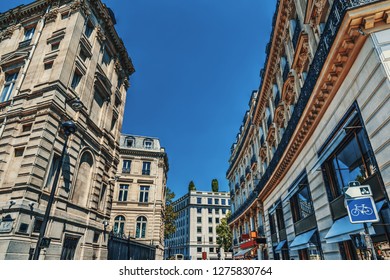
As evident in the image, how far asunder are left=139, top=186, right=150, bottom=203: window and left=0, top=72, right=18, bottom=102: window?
71.3 ft

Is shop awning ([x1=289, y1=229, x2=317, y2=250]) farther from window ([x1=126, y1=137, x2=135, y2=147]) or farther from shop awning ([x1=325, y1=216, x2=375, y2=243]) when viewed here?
window ([x1=126, y1=137, x2=135, y2=147])

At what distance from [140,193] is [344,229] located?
29.7 metres

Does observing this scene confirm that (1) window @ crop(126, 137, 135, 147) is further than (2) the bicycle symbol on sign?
Yes

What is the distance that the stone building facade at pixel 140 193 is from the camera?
3164cm

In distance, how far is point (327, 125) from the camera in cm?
908

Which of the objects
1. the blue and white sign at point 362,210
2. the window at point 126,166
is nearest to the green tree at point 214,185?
the window at point 126,166

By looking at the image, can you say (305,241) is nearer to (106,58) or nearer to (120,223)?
(106,58)

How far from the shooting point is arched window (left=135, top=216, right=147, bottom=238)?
31.7 metres

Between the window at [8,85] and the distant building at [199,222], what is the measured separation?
238ft

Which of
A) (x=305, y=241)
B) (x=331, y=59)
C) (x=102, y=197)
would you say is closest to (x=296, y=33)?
(x=331, y=59)

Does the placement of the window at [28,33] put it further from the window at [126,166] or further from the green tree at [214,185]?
the green tree at [214,185]

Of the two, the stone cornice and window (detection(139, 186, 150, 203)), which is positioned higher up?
window (detection(139, 186, 150, 203))

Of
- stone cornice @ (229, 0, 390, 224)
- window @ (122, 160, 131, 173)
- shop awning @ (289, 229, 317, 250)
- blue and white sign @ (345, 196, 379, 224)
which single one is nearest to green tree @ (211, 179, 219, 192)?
window @ (122, 160, 131, 173)
